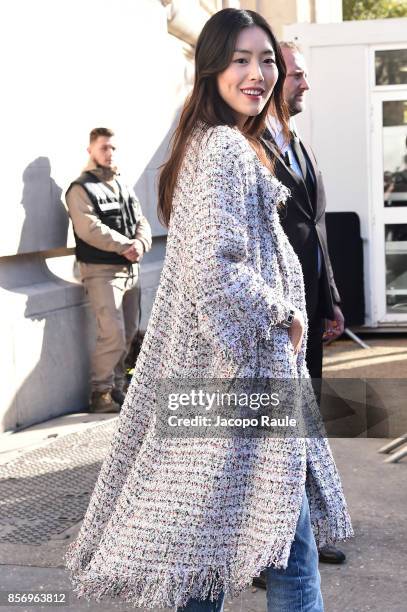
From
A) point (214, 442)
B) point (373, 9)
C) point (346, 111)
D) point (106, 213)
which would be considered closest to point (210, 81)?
point (214, 442)

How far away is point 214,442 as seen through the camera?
2.82m

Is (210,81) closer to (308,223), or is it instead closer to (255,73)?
(255,73)

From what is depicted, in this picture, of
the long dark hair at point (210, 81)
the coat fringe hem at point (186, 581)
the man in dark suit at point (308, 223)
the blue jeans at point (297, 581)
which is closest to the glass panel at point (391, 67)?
the man in dark suit at point (308, 223)

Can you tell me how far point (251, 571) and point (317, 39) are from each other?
26.9 feet

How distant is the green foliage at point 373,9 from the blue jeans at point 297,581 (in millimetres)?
43653

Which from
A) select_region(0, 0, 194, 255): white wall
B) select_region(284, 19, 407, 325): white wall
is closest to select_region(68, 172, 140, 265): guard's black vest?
select_region(0, 0, 194, 255): white wall

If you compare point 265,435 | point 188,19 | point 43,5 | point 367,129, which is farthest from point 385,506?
point 188,19

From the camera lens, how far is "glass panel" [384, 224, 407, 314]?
10.5 meters

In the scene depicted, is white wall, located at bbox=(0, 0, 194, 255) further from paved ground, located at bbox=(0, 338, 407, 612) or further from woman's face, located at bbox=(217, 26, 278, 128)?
woman's face, located at bbox=(217, 26, 278, 128)

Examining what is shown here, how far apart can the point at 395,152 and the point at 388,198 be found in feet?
1.42

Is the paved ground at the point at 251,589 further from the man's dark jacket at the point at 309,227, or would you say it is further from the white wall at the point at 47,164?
the man's dark jacket at the point at 309,227

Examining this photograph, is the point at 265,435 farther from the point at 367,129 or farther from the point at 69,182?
the point at 367,129

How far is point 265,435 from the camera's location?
2846mm

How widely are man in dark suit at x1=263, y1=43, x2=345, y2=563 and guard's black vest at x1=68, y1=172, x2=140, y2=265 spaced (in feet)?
10.3
